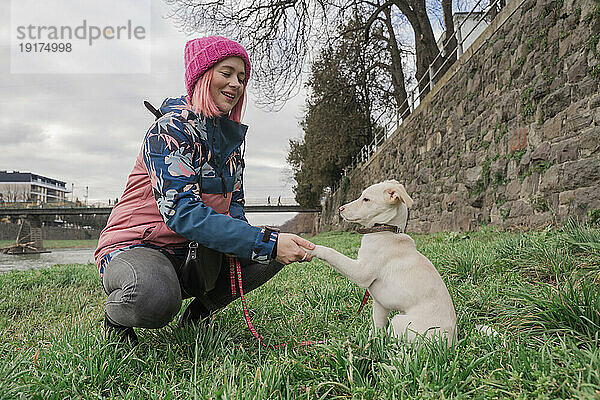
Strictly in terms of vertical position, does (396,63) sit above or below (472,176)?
above

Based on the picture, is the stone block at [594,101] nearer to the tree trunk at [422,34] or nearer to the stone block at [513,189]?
the stone block at [513,189]

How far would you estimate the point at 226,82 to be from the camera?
110 inches

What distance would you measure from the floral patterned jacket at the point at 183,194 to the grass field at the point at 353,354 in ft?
1.81

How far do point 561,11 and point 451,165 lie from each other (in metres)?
4.37

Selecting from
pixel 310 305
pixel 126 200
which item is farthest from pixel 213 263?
pixel 310 305

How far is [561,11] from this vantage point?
5.51 meters

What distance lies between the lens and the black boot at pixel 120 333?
2.43 meters

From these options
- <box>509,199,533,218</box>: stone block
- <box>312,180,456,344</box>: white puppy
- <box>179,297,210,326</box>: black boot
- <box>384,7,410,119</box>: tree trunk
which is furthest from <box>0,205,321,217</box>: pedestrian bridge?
<box>312,180,456,344</box>: white puppy

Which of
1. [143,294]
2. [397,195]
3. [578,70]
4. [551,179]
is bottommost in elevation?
[143,294]

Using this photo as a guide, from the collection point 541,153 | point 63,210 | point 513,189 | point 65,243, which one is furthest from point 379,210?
point 65,243

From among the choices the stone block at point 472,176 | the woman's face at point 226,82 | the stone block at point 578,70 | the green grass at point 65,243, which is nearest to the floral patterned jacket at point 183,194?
the woman's face at point 226,82

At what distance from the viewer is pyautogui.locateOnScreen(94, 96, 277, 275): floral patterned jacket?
2395mm

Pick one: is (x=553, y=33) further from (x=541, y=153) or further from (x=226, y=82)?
(x=226, y=82)

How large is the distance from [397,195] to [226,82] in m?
1.28
